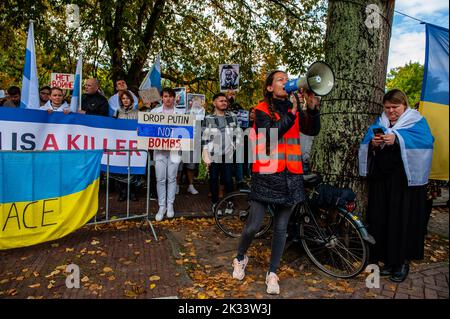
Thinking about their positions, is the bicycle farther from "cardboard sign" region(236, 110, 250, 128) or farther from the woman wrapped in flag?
"cardboard sign" region(236, 110, 250, 128)

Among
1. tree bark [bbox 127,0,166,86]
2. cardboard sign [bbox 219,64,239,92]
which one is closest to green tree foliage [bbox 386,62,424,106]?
tree bark [bbox 127,0,166,86]

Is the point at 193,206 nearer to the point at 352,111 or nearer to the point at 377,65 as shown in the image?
the point at 352,111

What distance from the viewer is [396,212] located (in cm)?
362

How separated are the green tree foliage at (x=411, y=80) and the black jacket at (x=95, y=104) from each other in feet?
113

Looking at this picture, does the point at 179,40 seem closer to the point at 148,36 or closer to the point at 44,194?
the point at 148,36

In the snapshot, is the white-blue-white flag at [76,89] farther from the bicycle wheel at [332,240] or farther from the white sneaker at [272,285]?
the white sneaker at [272,285]

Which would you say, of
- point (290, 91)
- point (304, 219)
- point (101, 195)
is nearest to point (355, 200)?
point (304, 219)

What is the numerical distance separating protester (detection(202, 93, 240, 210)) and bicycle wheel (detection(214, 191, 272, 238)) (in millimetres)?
720

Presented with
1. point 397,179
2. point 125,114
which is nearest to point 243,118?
point 125,114

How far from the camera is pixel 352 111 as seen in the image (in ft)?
12.8

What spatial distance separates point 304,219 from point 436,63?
95.4 inches

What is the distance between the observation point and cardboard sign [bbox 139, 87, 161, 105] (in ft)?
22.4

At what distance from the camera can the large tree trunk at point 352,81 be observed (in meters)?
3.84

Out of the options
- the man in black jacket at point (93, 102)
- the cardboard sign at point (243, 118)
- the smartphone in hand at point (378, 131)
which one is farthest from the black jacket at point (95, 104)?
the smartphone in hand at point (378, 131)
